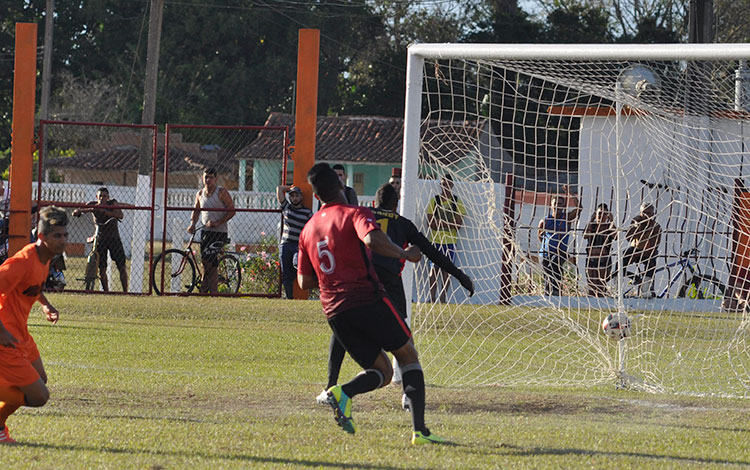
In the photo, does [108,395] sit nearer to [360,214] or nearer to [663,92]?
[360,214]

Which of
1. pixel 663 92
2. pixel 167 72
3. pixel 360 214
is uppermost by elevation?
pixel 167 72

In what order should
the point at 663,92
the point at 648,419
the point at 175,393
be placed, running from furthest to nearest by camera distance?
the point at 663,92 < the point at 175,393 < the point at 648,419

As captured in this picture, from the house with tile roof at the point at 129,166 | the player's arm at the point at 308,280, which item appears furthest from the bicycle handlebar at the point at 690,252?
the house with tile roof at the point at 129,166

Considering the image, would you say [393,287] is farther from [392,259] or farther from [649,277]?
[649,277]

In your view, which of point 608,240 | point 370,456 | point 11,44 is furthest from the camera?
point 11,44

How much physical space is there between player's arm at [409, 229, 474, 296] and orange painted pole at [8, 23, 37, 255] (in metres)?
10.9

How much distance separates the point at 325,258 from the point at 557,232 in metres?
8.94

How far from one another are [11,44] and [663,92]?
139 feet

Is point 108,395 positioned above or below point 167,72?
below

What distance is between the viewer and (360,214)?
6555 mm

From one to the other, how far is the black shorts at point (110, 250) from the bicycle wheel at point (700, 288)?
363 inches

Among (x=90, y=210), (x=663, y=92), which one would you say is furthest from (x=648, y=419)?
(x=90, y=210)

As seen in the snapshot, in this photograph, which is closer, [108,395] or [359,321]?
[359,321]

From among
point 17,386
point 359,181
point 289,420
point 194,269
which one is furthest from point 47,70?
point 17,386
